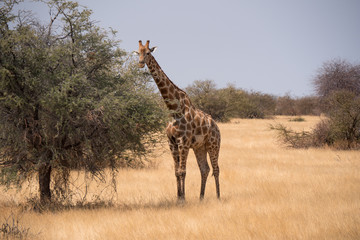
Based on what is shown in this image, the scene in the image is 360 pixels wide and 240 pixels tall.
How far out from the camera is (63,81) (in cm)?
671

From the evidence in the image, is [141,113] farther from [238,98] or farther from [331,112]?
[238,98]

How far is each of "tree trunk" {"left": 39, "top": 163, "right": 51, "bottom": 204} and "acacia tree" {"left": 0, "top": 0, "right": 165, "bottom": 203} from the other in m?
0.02

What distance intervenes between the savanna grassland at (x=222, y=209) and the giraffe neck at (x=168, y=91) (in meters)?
1.04

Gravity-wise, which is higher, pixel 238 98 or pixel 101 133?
pixel 238 98

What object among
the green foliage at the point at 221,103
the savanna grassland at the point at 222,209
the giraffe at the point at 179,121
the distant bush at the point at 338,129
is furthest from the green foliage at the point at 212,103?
the giraffe at the point at 179,121

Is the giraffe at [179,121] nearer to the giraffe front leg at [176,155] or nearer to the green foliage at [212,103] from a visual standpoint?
the giraffe front leg at [176,155]

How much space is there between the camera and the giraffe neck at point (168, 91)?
812cm

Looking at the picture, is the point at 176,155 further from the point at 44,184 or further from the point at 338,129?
the point at 338,129

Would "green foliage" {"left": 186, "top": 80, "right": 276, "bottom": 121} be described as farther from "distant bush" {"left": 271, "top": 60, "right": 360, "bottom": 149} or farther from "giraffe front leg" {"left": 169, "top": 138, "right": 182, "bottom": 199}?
"giraffe front leg" {"left": 169, "top": 138, "right": 182, "bottom": 199}

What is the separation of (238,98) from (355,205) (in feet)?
155

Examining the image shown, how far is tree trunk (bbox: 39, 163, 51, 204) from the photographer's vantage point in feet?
25.1

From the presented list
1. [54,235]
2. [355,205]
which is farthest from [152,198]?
[355,205]

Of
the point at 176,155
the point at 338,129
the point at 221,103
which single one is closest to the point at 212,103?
the point at 221,103

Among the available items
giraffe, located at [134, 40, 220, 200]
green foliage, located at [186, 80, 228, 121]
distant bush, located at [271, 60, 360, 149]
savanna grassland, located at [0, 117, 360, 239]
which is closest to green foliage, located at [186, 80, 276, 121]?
green foliage, located at [186, 80, 228, 121]
